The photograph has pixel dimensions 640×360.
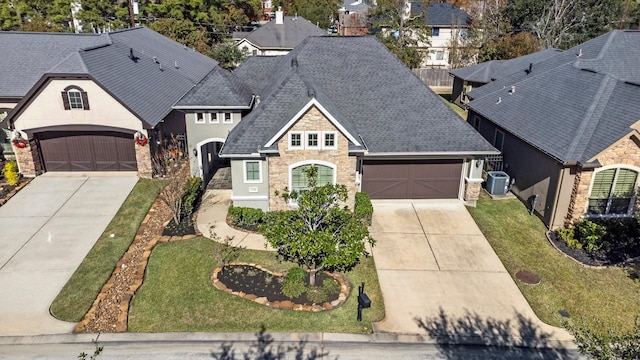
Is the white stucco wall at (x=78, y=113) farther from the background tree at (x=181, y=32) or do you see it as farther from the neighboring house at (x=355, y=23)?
the neighboring house at (x=355, y=23)

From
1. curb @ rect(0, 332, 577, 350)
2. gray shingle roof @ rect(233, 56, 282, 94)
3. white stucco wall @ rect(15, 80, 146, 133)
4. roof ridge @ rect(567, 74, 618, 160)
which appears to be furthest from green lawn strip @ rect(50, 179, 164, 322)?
roof ridge @ rect(567, 74, 618, 160)

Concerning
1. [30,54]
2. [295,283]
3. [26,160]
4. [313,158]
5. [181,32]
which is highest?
[181,32]

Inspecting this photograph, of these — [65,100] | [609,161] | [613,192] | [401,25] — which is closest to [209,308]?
[65,100]

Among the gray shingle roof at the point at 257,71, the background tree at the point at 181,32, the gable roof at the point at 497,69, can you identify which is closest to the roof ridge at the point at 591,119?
the gable roof at the point at 497,69

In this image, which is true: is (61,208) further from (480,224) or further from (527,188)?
(527,188)

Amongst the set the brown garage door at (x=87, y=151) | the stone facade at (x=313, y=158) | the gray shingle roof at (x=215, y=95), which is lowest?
the brown garage door at (x=87, y=151)

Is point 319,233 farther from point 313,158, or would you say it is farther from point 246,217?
point 246,217

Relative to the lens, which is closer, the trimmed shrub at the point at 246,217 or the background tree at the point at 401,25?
the trimmed shrub at the point at 246,217
